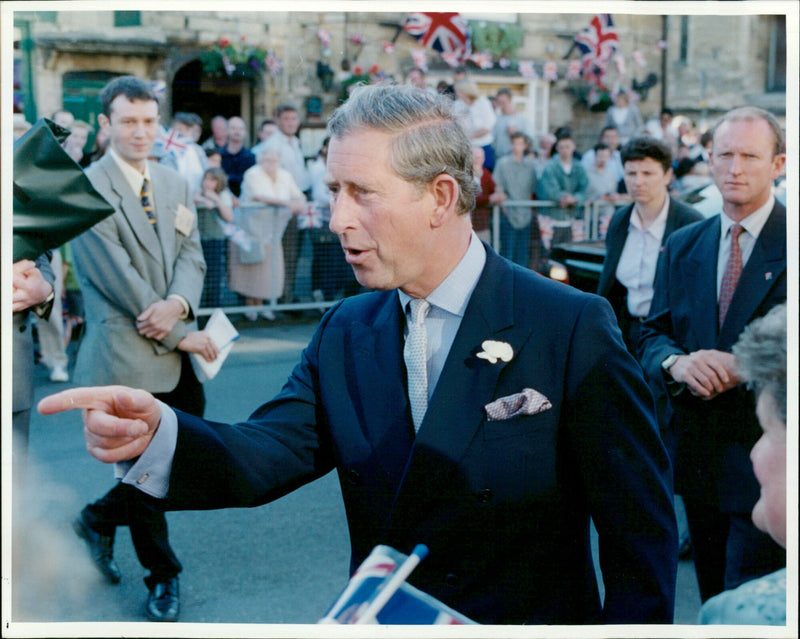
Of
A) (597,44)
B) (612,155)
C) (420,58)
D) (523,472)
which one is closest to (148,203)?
(523,472)

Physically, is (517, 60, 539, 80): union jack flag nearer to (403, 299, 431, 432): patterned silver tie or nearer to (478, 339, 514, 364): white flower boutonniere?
(403, 299, 431, 432): patterned silver tie

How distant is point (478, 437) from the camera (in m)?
2.20

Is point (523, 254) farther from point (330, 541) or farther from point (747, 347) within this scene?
point (747, 347)

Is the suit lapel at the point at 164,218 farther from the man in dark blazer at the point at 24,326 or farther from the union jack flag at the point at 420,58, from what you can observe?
the union jack flag at the point at 420,58

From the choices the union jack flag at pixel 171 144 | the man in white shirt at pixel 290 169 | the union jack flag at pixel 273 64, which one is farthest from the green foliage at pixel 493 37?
the union jack flag at pixel 171 144

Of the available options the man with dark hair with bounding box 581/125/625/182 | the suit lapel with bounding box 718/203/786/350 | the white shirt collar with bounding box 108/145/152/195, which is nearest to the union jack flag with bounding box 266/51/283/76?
the man with dark hair with bounding box 581/125/625/182

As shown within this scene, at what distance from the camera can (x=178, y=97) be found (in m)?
17.9

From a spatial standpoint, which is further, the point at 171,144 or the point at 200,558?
the point at 171,144

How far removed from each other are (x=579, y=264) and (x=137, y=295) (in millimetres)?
3690

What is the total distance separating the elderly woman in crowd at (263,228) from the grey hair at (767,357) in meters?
7.87

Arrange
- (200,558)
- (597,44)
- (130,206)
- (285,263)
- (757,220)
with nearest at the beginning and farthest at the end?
(757,220)
(130,206)
(200,558)
(285,263)
(597,44)

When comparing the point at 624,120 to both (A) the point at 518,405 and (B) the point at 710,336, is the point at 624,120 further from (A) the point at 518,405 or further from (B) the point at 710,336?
(A) the point at 518,405

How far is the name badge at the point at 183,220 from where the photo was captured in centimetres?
452

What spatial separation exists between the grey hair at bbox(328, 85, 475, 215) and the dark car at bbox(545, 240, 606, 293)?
14.5ft
